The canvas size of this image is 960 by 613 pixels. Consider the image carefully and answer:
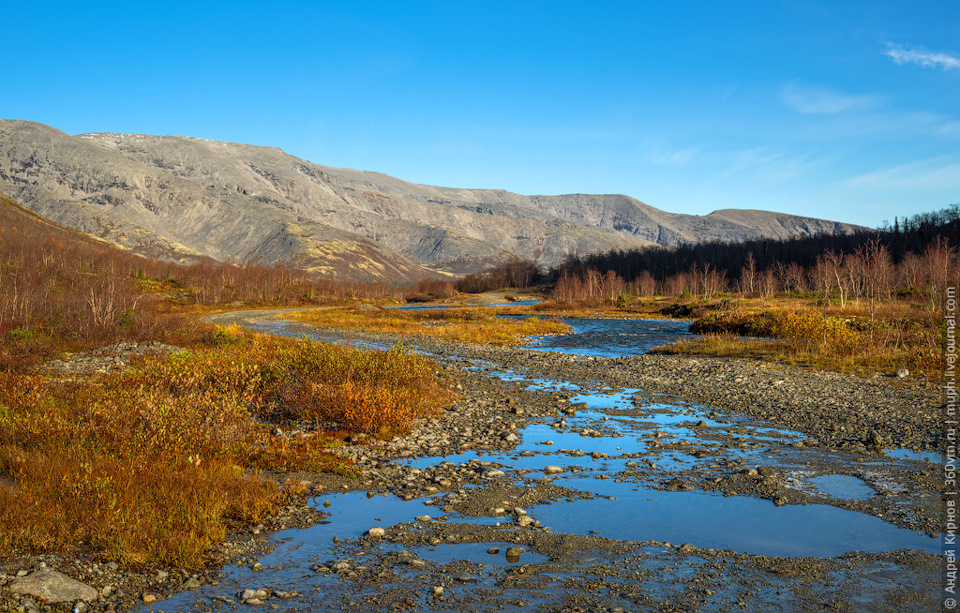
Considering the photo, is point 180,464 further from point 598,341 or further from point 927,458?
point 598,341

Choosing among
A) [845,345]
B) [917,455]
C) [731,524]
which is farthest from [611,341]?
[731,524]

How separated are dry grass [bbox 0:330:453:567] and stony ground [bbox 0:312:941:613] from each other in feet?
1.73

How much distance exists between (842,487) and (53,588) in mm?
14059

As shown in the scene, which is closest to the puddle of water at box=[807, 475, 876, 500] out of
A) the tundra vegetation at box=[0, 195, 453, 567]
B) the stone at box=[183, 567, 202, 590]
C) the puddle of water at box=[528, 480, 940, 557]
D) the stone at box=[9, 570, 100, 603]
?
the puddle of water at box=[528, 480, 940, 557]

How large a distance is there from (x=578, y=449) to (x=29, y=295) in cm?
3763

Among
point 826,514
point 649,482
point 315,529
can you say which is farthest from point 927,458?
point 315,529

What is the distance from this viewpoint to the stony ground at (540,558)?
24.6 ft

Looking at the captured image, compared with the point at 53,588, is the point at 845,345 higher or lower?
higher

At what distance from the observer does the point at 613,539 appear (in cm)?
962

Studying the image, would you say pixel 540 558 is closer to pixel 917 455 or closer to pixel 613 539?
pixel 613 539

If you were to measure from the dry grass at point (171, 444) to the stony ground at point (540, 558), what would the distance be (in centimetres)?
53

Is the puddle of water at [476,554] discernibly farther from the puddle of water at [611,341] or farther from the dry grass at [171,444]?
the puddle of water at [611,341]

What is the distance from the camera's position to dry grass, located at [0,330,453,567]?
8703 millimetres

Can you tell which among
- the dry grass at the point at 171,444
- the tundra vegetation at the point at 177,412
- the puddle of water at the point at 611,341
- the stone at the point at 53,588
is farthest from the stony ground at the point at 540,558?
the puddle of water at the point at 611,341
